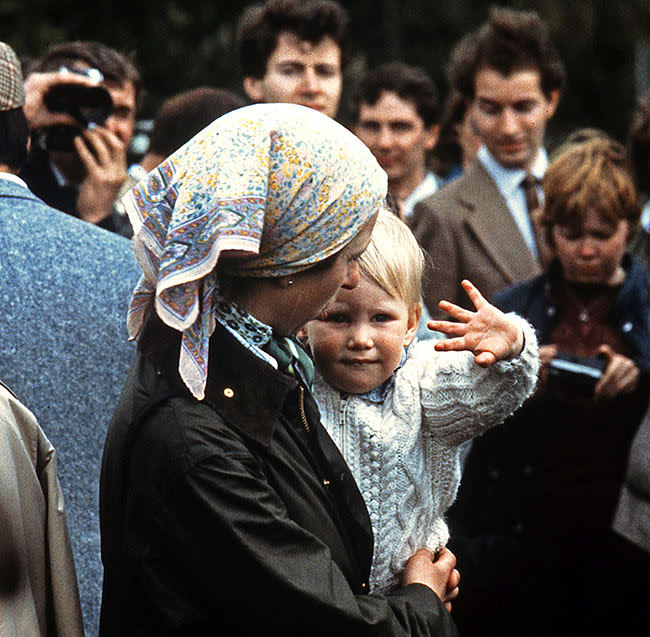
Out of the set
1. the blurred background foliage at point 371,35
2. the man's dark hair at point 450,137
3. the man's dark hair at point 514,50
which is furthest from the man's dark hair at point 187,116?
the blurred background foliage at point 371,35

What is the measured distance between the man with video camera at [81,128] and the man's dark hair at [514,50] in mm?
1648

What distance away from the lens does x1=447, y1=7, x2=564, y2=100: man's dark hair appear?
591cm

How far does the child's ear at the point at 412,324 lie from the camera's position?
2.92 m

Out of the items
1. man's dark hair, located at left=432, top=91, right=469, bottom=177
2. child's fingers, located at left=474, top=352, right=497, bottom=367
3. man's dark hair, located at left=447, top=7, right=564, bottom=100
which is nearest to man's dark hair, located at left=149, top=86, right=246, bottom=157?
man's dark hair, located at left=447, top=7, right=564, bottom=100

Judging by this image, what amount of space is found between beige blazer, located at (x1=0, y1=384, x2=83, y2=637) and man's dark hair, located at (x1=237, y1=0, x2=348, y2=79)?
377 centimetres

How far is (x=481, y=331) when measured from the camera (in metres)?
2.58

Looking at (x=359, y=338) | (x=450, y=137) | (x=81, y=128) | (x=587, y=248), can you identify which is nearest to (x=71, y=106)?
(x=81, y=128)

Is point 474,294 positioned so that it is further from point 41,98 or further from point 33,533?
point 41,98

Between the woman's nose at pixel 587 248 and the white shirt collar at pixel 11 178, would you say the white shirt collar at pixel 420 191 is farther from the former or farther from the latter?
the white shirt collar at pixel 11 178

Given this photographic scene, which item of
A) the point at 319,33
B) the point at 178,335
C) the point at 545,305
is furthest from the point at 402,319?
the point at 319,33

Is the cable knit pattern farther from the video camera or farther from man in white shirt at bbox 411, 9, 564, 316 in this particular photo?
man in white shirt at bbox 411, 9, 564, 316

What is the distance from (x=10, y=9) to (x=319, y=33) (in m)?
4.97

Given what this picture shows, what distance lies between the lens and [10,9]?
32.6 feet

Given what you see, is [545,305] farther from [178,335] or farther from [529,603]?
[178,335]
